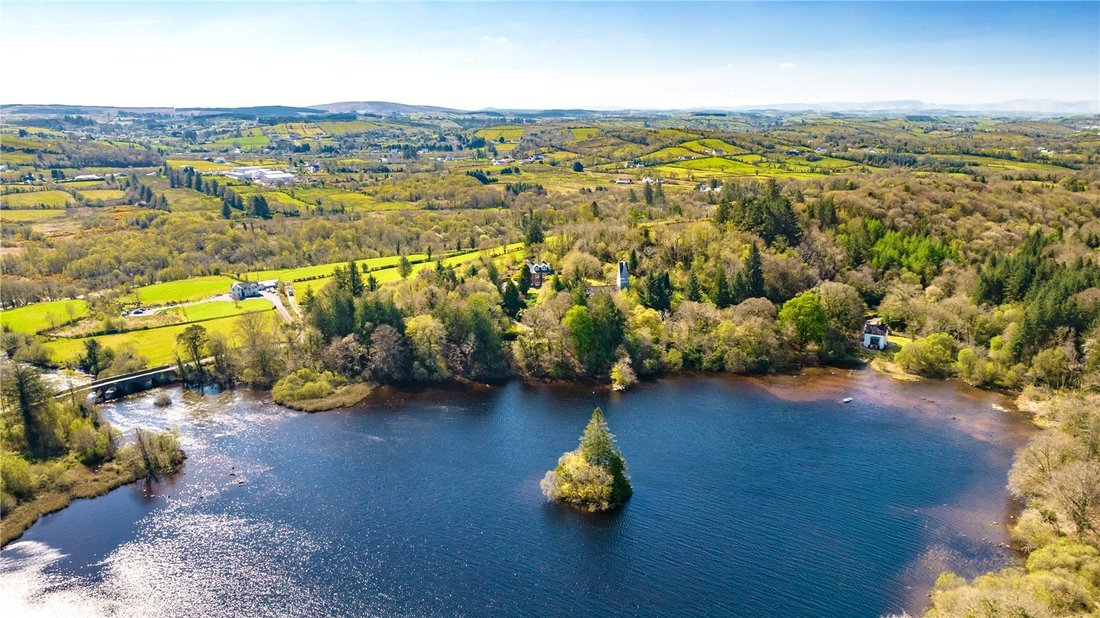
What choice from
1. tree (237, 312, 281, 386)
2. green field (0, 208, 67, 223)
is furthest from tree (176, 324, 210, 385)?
green field (0, 208, 67, 223)

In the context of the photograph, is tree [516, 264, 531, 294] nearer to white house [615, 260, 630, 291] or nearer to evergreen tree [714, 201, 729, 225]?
white house [615, 260, 630, 291]

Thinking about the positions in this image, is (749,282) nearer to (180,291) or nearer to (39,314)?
(180,291)

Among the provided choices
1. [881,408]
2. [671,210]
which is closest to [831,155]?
[671,210]

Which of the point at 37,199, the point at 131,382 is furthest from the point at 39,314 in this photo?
the point at 37,199

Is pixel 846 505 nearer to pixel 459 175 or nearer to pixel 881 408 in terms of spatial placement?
pixel 881 408

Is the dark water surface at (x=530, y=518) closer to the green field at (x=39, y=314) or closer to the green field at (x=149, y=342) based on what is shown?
the green field at (x=149, y=342)

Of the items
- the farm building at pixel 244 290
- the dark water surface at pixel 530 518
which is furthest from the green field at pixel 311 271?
the dark water surface at pixel 530 518
